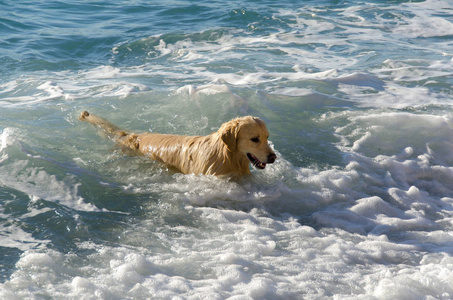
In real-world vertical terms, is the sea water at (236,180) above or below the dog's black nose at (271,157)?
below

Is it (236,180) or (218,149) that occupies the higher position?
(218,149)

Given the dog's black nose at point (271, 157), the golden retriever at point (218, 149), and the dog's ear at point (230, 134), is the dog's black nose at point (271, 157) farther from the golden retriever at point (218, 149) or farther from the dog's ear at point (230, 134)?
the dog's ear at point (230, 134)

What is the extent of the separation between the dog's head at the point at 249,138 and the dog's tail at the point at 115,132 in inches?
76.5

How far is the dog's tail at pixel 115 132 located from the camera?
23.2 feet

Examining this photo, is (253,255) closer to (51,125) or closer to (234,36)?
(51,125)

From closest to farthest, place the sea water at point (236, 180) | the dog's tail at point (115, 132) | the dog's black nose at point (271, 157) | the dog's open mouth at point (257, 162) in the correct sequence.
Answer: the sea water at point (236, 180)
the dog's black nose at point (271, 157)
the dog's open mouth at point (257, 162)
the dog's tail at point (115, 132)

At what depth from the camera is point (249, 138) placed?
5562mm

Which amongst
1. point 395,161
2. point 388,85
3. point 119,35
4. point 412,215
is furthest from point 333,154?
point 119,35

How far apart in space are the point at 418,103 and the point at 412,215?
168 inches

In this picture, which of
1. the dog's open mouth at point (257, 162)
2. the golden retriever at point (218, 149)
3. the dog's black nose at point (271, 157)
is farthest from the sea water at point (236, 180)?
the dog's black nose at point (271, 157)

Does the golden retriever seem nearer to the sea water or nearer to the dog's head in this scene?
the dog's head

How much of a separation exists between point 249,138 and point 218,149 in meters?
0.54

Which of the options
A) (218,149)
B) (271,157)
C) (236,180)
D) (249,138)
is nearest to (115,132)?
(218,149)

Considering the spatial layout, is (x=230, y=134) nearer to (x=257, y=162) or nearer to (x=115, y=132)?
(x=257, y=162)
